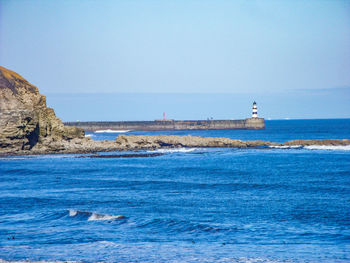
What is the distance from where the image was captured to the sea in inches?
498

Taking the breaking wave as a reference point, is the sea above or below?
below

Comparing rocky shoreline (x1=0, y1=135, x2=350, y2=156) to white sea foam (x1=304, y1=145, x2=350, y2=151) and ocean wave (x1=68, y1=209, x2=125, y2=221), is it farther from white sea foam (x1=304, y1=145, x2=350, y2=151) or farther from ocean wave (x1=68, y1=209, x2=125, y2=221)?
ocean wave (x1=68, y1=209, x2=125, y2=221)

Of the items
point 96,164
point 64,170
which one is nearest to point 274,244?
point 64,170

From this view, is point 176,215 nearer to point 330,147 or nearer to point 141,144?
point 141,144

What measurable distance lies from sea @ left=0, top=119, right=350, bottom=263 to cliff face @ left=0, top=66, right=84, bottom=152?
13.9 m

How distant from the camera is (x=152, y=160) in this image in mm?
43688

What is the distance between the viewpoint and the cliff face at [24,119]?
46719 millimetres

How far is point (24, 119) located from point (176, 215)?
110 feet

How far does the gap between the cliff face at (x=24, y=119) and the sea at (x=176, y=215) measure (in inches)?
548

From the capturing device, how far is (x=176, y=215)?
17.7 m

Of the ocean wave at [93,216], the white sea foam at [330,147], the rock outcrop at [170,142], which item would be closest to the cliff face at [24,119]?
the rock outcrop at [170,142]

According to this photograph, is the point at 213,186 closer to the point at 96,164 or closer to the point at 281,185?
the point at 281,185

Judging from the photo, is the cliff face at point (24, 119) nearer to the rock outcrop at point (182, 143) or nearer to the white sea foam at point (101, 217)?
the rock outcrop at point (182, 143)

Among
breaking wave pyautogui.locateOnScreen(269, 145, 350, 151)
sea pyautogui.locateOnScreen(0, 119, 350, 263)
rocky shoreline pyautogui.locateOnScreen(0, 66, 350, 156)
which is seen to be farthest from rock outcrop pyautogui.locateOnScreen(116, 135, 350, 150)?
sea pyautogui.locateOnScreen(0, 119, 350, 263)
